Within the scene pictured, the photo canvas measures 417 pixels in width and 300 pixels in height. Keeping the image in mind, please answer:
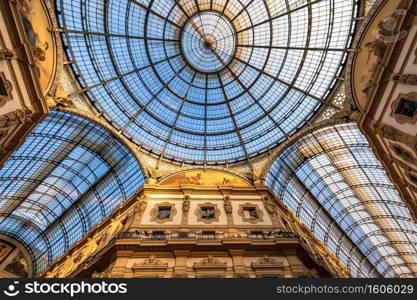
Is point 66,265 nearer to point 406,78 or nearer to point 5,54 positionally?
point 5,54

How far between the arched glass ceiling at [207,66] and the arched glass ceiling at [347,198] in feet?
12.8

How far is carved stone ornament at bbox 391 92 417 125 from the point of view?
1671 cm

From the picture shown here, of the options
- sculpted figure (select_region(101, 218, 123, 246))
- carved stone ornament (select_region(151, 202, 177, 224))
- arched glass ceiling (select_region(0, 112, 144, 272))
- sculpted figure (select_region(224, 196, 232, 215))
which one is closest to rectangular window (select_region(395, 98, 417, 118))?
sculpted figure (select_region(224, 196, 232, 215))

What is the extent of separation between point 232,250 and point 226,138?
1733 cm

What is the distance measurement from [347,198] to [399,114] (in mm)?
23353

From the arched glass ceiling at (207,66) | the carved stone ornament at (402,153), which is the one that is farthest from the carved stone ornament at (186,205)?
the carved stone ornament at (402,153)

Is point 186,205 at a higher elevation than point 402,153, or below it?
higher

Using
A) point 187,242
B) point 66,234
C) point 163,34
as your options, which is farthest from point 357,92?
point 66,234

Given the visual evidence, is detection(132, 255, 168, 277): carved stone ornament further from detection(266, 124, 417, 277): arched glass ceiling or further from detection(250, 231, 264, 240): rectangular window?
Answer: detection(266, 124, 417, 277): arched glass ceiling

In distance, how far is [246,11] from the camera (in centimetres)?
3105

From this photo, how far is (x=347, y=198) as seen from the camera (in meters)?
38.2

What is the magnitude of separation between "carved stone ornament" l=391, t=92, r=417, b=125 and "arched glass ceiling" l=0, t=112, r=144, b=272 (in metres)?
25.5

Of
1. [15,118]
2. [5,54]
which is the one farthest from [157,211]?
[5,54]

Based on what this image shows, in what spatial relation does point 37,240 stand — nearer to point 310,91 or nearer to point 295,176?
point 295,176
